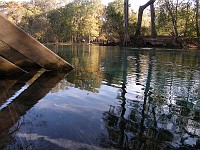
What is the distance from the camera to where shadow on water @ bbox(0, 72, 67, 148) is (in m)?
2.93

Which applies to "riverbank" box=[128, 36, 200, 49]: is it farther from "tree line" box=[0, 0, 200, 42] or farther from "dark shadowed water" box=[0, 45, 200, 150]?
"dark shadowed water" box=[0, 45, 200, 150]

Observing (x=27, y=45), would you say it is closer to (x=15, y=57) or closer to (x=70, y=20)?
(x=15, y=57)

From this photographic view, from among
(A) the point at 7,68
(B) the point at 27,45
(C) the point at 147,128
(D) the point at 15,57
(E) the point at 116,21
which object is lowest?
(C) the point at 147,128

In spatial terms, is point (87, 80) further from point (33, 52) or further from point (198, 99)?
point (198, 99)

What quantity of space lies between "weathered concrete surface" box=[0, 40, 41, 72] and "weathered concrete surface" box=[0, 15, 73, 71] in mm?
367

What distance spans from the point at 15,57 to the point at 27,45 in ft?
2.80

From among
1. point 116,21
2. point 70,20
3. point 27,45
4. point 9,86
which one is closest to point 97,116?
point 9,86

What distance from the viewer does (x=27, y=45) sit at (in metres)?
6.12

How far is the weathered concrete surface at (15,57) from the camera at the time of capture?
6200 millimetres

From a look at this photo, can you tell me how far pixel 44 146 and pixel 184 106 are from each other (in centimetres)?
263

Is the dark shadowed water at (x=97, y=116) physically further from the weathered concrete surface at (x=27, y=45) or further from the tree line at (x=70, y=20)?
the tree line at (x=70, y=20)

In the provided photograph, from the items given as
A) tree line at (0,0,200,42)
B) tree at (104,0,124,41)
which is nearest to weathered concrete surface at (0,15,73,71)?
tree at (104,0,124,41)

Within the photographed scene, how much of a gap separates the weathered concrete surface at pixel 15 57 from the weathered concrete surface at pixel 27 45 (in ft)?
1.20

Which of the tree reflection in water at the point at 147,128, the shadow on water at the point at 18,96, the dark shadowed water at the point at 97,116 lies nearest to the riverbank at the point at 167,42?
the shadow on water at the point at 18,96
